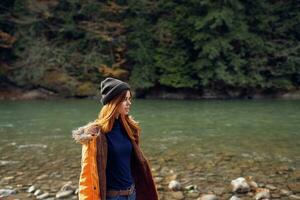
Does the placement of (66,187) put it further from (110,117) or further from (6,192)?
(110,117)

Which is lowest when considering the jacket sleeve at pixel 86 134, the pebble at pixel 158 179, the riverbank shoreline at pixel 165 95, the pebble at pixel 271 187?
the pebble at pixel 271 187

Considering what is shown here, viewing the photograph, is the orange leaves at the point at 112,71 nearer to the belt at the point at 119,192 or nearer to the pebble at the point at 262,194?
the pebble at the point at 262,194

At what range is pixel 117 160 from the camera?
304 cm

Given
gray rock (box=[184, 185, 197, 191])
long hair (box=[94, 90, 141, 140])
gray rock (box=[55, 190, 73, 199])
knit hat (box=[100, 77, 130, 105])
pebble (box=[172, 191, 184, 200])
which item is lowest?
pebble (box=[172, 191, 184, 200])

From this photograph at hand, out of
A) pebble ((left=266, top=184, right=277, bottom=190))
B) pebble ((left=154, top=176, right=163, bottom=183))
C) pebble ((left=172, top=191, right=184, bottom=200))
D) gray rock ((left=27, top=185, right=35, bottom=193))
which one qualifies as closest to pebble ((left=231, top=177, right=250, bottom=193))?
pebble ((left=266, top=184, right=277, bottom=190))

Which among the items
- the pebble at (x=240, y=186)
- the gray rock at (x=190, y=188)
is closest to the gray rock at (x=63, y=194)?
the gray rock at (x=190, y=188)

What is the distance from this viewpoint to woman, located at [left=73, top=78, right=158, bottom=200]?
2854 millimetres

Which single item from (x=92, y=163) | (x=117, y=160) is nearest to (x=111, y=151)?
(x=117, y=160)

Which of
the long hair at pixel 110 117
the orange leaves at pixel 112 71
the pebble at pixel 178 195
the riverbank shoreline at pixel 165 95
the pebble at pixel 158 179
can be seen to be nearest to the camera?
the long hair at pixel 110 117

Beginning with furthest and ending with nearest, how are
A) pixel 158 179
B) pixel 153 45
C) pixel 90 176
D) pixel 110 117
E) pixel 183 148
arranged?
pixel 153 45
pixel 183 148
pixel 158 179
pixel 110 117
pixel 90 176

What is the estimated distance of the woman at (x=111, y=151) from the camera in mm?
2854

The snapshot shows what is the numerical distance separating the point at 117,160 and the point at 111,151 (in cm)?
9

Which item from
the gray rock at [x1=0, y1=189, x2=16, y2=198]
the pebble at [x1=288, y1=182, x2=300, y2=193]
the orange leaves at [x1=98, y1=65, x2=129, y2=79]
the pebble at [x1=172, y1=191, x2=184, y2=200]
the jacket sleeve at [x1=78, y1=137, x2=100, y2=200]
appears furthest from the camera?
the orange leaves at [x1=98, y1=65, x2=129, y2=79]

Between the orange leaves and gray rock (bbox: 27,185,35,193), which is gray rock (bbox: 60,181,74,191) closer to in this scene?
gray rock (bbox: 27,185,35,193)
